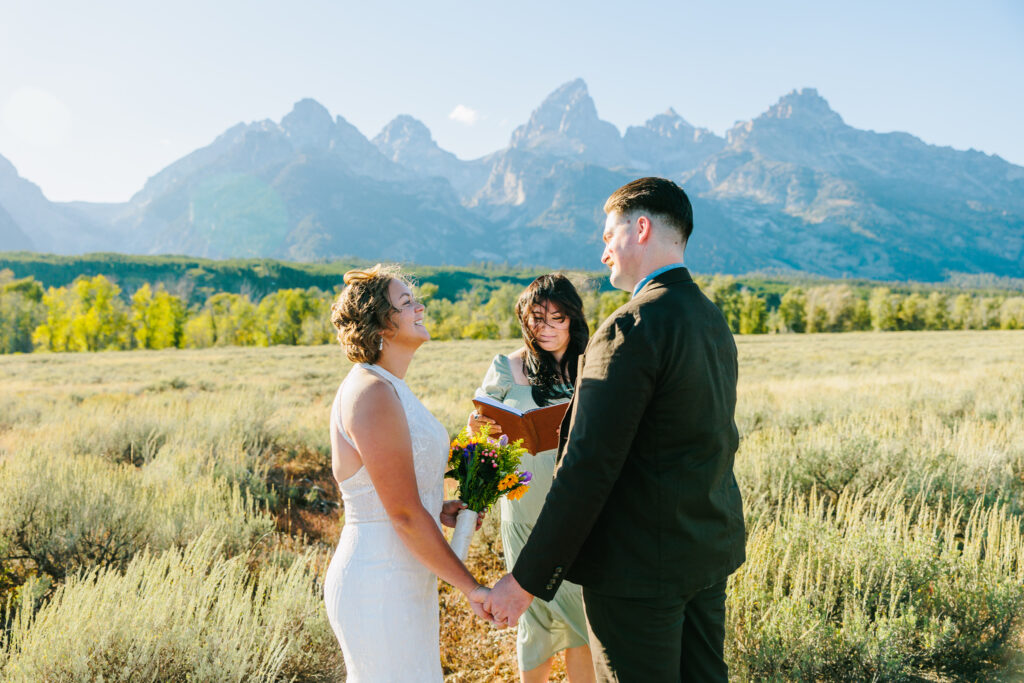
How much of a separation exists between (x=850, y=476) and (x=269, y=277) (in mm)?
138453

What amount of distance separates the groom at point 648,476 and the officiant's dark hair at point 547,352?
1.19 m

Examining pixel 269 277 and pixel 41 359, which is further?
pixel 269 277

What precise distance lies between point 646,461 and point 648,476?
0.04 meters

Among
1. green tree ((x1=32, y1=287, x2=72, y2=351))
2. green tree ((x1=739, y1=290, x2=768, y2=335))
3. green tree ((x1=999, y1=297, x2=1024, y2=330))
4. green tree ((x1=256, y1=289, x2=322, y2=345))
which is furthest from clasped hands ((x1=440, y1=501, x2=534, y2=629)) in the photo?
green tree ((x1=999, y1=297, x2=1024, y2=330))

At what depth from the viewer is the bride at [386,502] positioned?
1.92 metres

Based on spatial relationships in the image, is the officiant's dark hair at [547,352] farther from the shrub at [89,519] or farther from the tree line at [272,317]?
the tree line at [272,317]

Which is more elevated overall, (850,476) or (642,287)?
(642,287)

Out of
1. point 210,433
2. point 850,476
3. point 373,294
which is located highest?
point 373,294

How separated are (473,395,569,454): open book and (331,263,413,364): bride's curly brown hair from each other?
2.40 ft

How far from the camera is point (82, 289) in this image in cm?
5097

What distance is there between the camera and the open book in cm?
267

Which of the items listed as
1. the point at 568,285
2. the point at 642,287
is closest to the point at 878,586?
the point at 568,285

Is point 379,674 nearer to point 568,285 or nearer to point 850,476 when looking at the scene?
point 568,285

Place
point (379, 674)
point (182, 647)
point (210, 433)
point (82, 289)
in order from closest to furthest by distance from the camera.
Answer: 1. point (379, 674)
2. point (182, 647)
3. point (210, 433)
4. point (82, 289)
